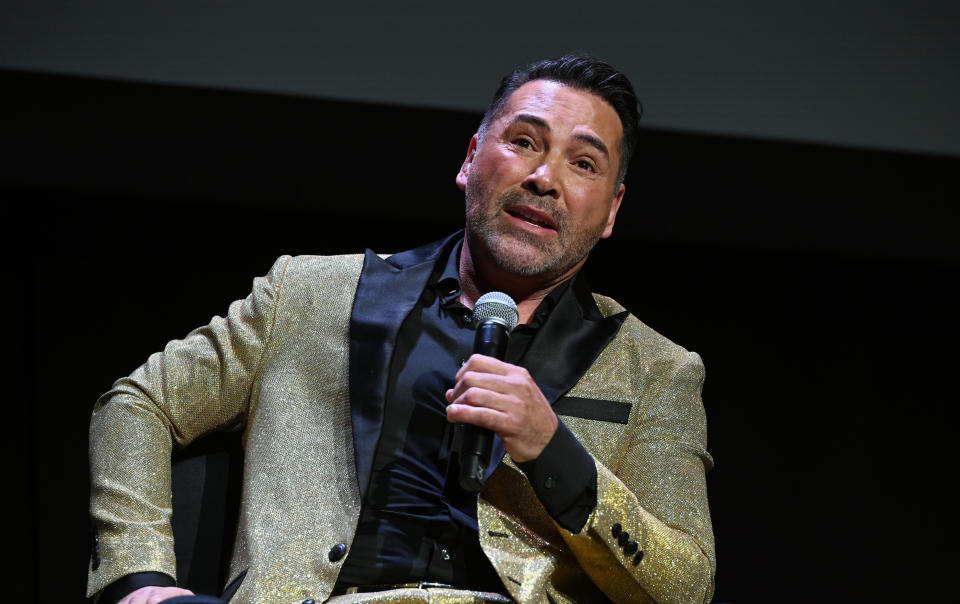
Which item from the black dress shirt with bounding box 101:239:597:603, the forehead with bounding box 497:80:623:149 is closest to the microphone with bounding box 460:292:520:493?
the black dress shirt with bounding box 101:239:597:603

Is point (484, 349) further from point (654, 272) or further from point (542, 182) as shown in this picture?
point (654, 272)

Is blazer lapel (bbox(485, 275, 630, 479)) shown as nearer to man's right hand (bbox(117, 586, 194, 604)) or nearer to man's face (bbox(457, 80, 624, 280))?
man's face (bbox(457, 80, 624, 280))

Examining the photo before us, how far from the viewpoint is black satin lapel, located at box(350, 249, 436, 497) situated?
161 cm

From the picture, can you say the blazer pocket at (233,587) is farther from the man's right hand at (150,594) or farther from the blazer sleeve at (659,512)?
the blazer sleeve at (659,512)

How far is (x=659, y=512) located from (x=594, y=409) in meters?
0.21

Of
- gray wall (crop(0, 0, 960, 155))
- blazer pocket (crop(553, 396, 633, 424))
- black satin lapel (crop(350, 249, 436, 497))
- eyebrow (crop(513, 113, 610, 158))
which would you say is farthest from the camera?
gray wall (crop(0, 0, 960, 155))

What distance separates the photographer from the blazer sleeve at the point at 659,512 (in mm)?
1504

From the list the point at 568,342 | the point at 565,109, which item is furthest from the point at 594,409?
the point at 565,109

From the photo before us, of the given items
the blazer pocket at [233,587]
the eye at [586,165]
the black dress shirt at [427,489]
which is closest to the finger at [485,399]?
the black dress shirt at [427,489]

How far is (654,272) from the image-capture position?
2.76 metres

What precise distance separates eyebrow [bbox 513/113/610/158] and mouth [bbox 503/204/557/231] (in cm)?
16

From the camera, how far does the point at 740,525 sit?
108 inches

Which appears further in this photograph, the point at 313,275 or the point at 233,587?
the point at 313,275

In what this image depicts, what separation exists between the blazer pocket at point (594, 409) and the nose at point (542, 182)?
373 mm
